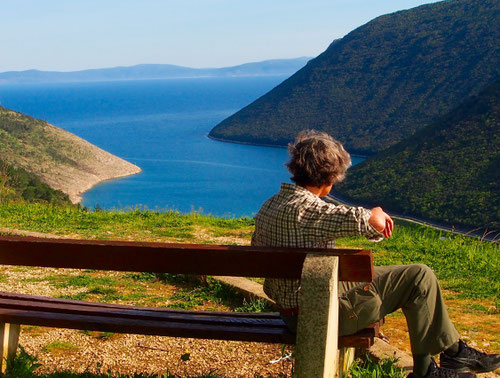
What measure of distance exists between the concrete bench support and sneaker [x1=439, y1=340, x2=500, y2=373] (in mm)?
776

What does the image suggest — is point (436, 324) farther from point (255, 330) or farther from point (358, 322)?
point (255, 330)

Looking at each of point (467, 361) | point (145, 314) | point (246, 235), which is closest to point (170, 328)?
point (145, 314)

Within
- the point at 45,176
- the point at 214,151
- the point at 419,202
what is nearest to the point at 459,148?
the point at 419,202

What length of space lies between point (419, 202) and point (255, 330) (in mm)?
60318

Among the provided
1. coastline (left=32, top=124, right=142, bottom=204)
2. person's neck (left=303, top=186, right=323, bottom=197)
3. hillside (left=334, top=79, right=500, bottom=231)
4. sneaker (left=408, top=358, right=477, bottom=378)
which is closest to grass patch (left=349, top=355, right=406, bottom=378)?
sneaker (left=408, top=358, right=477, bottom=378)

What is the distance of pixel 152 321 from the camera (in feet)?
10.6

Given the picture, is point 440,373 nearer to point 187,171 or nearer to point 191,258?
point 191,258

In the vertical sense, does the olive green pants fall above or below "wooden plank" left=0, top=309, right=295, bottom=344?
above

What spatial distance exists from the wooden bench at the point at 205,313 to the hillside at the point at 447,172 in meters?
50.3

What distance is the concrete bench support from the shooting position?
2.63 metres

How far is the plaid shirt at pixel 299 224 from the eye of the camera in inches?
109

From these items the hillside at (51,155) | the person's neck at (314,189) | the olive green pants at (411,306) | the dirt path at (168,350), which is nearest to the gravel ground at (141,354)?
the dirt path at (168,350)

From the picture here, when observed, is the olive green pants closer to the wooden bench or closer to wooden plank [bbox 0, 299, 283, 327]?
the wooden bench

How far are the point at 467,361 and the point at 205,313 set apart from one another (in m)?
1.32
